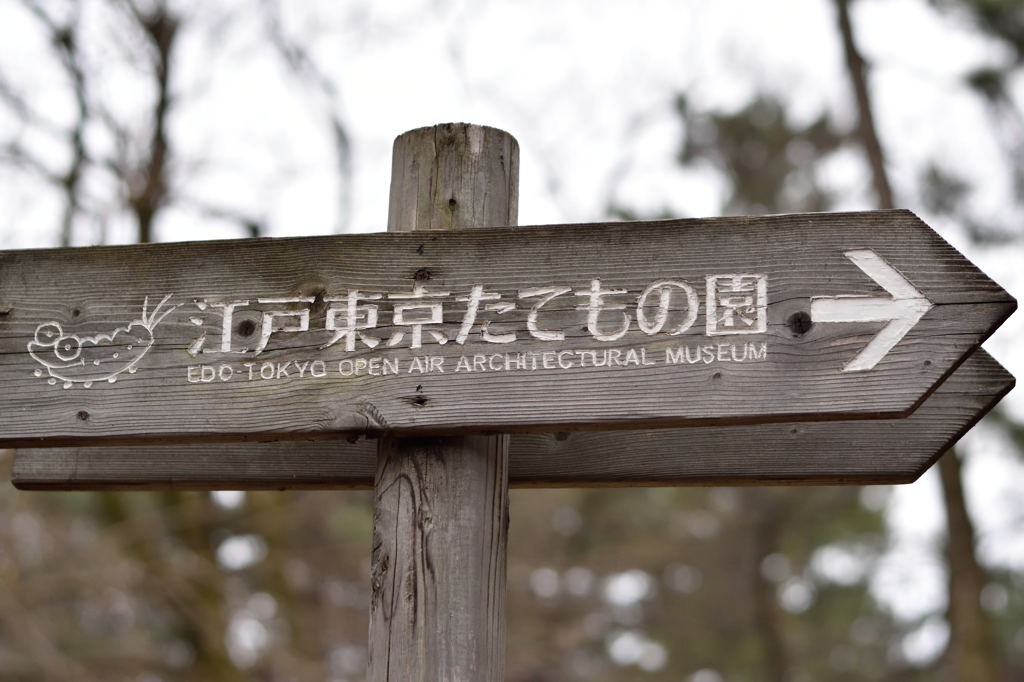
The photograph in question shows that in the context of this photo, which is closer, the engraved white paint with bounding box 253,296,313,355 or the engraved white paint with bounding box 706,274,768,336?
the engraved white paint with bounding box 706,274,768,336

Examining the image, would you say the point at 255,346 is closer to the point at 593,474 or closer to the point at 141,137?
the point at 593,474

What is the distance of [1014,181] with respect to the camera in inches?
347

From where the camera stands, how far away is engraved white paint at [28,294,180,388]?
1.97 m

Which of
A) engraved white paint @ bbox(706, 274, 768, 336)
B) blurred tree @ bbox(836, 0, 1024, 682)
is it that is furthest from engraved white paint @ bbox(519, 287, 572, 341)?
blurred tree @ bbox(836, 0, 1024, 682)

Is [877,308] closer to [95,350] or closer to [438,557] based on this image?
[438,557]

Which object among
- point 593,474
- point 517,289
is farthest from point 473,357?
point 593,474

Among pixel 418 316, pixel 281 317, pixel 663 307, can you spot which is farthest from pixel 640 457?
pixel 281 317

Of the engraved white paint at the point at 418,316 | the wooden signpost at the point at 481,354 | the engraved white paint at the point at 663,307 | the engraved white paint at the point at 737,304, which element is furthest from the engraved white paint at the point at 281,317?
the engraved white paint at the point at 737,304

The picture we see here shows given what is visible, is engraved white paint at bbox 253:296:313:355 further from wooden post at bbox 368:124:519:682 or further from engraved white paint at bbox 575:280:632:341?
engraved white paint at bbox 575:280:632:341

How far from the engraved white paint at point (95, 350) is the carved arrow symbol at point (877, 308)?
3.56 feet

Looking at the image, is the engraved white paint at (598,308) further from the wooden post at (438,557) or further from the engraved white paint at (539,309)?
the wooden post at (438,557)

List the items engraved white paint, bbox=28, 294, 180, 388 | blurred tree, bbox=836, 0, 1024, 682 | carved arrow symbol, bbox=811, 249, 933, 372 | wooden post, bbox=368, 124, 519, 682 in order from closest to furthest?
carved arrow symbol, bbox=811, 249, 933, 372 → wooden post, bbox=368, 124, 519, 682 → engraved white paint, bbox=28, 294, 180, 388 → blurred tree, bbox=836, 0, 1024, 682

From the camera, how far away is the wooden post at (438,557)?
1.87 meters

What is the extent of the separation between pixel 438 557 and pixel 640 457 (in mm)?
444
